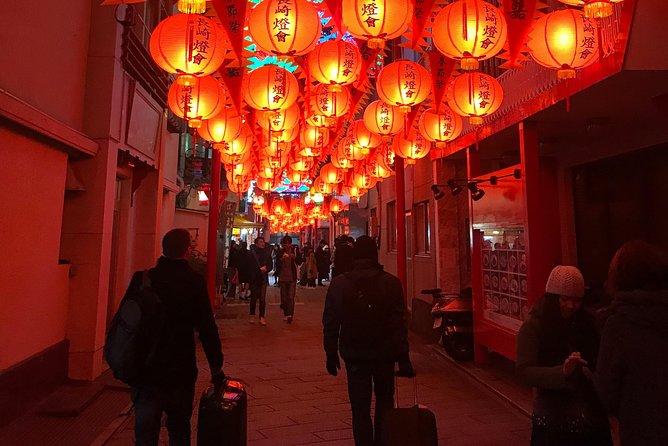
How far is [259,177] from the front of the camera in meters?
16.1

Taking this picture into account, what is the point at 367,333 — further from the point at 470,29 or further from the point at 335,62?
the point at 335,62

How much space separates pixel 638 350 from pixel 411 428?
68.9 inches

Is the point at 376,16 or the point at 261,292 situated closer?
the point at 376,16

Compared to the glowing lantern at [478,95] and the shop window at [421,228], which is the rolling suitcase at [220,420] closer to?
the glowing lantern at [478,95]

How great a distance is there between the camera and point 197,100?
6535 mm

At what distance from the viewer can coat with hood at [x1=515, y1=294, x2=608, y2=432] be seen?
250 cm

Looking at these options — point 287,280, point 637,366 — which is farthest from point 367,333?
point 287,280

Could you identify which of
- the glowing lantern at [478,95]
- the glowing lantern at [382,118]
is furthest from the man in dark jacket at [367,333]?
the glowing lantern at [382,118]

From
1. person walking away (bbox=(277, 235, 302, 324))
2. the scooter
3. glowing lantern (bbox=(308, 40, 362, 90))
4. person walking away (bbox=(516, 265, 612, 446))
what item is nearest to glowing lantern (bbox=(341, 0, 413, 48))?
glowing lantern (bbox=(308, 40, 362, 90))

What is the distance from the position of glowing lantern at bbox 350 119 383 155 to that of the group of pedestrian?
7306 mm

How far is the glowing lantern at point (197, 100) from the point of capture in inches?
252

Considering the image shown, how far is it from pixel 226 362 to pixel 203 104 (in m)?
4.81

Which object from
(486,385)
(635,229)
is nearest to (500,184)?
(635,229)

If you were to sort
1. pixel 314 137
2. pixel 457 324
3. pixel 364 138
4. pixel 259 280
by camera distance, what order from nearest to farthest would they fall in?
pixel 457 324 → pixel 364 138 → pixel 314 137 → pixel 259 280
